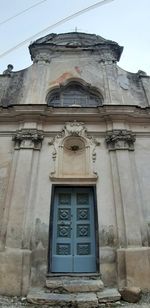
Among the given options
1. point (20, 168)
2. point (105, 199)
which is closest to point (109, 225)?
point (105, 199)

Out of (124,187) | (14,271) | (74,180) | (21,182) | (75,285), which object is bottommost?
(75,285)

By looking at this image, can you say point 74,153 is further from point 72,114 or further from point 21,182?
point 21,182

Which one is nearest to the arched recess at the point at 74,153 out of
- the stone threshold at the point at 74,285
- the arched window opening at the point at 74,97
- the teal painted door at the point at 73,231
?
the teal painted door at the point at 73,231

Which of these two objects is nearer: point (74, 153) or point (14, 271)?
point (14, 271)

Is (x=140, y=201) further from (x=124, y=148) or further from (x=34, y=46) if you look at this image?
(x=34, y=46)

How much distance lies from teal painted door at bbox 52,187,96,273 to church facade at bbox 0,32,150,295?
0.03 metres

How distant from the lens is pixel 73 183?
23.6 feet

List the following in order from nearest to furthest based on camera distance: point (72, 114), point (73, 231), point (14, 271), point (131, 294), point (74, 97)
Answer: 1. point (131, 294)
2. point (14, 271)
3. point (73, 231)
4. point (72, 114)
5. point (74, 97)

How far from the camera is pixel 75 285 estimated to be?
17.6 feet

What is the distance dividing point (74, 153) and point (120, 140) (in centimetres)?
161

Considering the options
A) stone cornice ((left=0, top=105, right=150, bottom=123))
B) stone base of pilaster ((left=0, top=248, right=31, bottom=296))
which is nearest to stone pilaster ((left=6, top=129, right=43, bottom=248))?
stone base of pilaster ((left=0, top=248, right=31, bottom=296))

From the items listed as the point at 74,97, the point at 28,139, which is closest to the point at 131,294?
the point at 28,139

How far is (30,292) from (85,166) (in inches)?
149

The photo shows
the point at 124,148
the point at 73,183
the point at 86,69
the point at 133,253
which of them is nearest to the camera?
the point at 133,253
